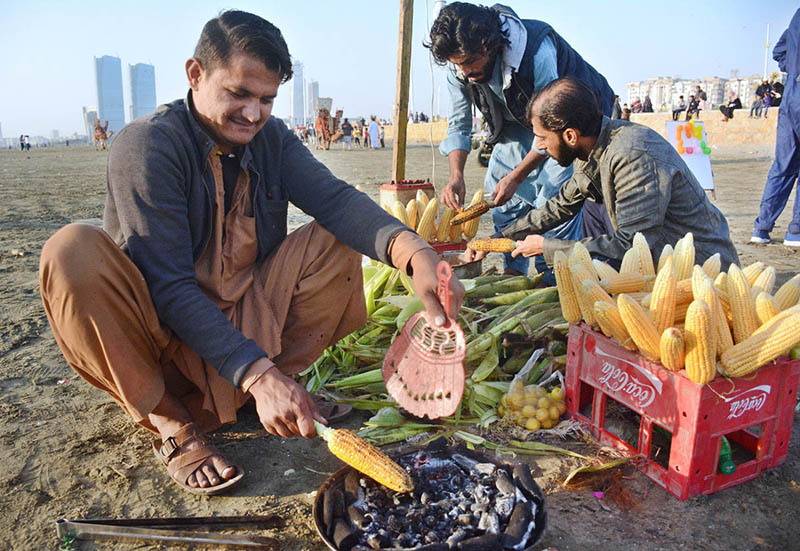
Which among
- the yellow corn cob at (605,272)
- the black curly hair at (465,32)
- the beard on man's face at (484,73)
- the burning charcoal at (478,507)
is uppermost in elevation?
the black curly hair at (465,32)

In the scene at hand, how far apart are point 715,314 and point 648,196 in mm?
1044

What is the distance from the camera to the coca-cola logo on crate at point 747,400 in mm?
2010

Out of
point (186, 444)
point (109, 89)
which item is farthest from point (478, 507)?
point (109, 89)

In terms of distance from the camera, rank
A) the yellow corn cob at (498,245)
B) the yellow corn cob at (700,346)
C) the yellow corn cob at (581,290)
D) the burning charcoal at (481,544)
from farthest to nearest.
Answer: the yellow corn cob at (498,245) < the yellow corn cob at (581,290) < the yellow corn cob at (700,346) < the burning charcoal at (481,544)

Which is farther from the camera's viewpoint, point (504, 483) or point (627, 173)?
point (627, 173)

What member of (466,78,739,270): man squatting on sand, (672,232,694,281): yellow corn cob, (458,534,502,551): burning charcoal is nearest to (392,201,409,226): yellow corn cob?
(466,78,739,270): man squatting on sand

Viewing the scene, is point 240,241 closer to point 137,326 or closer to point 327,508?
point 137,326

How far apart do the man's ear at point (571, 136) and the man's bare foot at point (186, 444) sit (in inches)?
90.1

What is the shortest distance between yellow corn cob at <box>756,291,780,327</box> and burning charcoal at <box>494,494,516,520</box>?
45.7 inches

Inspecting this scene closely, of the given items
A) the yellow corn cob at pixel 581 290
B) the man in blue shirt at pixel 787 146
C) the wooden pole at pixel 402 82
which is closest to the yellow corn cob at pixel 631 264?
the yellow corn cob at pixel 581 290

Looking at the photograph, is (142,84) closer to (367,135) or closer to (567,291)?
(367,135)

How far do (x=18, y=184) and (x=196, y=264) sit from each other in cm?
1540

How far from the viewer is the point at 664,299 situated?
6.90 feet

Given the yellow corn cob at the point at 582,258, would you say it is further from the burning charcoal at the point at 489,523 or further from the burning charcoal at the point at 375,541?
the burning charcoal at the point at 375,541
